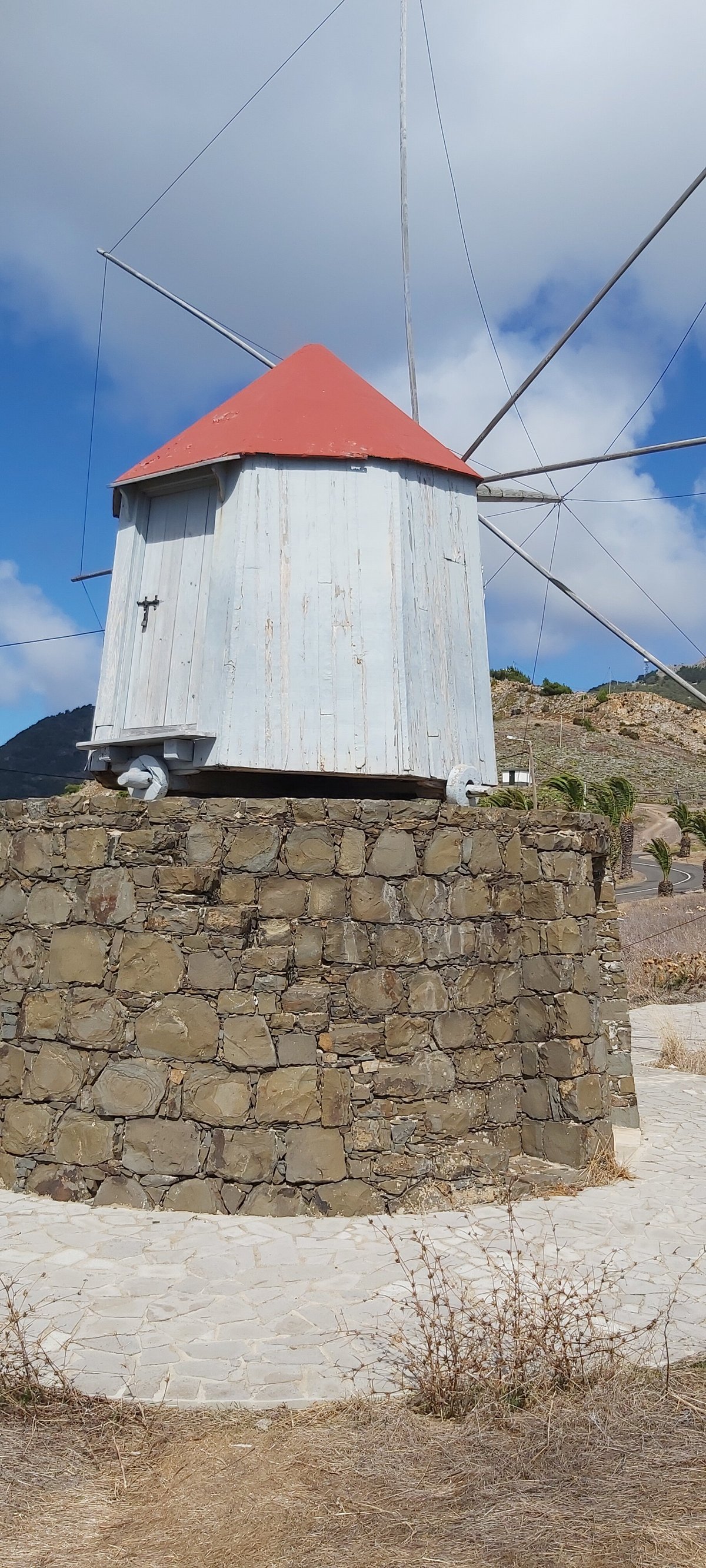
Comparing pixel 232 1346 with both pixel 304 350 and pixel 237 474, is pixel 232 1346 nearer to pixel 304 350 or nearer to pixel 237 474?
pixel 237 474

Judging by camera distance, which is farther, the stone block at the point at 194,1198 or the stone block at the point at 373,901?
the stone block at the point at 373,901

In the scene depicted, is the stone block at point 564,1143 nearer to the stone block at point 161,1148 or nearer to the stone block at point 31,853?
the stone block at point 161,1148

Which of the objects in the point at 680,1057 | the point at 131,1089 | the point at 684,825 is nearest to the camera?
the point at 131,1089

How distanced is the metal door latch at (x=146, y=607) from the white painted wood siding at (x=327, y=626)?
2.45 ft

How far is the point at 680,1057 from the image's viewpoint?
43.0ft

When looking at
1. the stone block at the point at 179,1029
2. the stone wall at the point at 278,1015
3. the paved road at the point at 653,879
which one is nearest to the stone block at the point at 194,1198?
the stone wall at the point at 278,1015

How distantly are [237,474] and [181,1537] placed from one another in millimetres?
6863

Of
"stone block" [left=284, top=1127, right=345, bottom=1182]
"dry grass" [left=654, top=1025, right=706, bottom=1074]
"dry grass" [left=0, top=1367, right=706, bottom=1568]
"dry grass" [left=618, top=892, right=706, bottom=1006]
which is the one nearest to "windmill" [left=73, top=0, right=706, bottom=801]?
"stone block" [left=284, top=1127, right=345, bottom=1182]

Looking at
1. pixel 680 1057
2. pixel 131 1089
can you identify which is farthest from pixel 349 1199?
pixel 680 1057

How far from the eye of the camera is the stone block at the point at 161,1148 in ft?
23.2

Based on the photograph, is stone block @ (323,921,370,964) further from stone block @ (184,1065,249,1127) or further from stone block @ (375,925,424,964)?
stone block @ (184,1065,249,1127)

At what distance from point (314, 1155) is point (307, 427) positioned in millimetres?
5672

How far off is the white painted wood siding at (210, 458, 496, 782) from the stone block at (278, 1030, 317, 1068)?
201 cm

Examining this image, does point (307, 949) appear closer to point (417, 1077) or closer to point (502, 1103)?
point (417, 1077)
